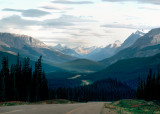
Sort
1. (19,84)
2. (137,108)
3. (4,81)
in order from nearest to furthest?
(137,108), (4,81), (19,84)

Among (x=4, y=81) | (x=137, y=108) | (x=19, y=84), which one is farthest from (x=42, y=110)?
(x=19, y=84)

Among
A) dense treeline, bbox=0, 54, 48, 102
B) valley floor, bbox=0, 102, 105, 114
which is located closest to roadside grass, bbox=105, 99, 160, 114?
valley floor, bbox=0, 102, 105, 114

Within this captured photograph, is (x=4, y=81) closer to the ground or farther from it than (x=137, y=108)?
farther from it

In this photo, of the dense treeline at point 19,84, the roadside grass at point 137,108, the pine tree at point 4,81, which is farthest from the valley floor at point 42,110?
the dense treeline at point 19,84

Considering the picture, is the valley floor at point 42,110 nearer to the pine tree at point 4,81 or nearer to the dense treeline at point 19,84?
the pine tree at point 4,81

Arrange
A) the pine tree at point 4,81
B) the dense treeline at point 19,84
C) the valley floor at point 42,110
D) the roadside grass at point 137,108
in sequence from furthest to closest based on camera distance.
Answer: the dense treeline at point 19,84 < the pine tree at point 4,81 < the roadside grass at point 137,108 < the valley floor at point 42,110

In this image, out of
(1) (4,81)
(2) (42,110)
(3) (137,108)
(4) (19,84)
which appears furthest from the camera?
(4) (19,84)

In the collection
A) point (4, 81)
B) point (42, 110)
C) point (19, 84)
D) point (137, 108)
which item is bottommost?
point (137, 108)

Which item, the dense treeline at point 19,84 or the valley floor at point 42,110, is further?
the dense treeline at point 19,84

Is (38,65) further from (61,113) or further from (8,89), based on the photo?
(61,113)

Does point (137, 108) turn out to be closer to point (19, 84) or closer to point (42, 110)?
point (42, 110)

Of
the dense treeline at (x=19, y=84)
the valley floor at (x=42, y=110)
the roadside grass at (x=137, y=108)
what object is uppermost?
the dense treeline at (x=19, y=84)

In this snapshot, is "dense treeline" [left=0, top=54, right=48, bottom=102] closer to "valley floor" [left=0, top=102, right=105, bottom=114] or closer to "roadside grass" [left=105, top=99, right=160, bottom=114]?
"roadside grass" [left=105, top=99, right=160, bottom=114]

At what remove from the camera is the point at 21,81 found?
→ 356 feet
